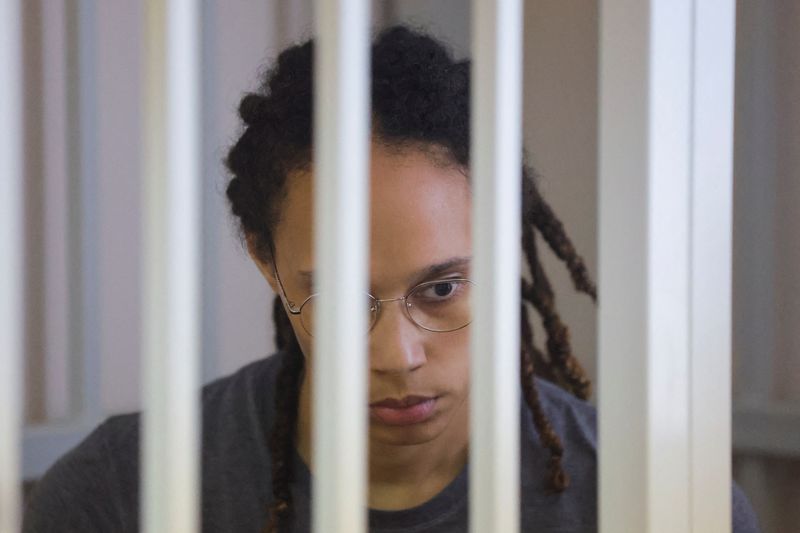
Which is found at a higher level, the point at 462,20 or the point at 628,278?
the point at 462,20

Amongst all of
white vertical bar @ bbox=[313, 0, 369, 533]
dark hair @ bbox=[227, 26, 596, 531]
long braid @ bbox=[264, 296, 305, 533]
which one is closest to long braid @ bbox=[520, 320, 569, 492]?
dark hair @ bbox=[227, 26, 596, 531]

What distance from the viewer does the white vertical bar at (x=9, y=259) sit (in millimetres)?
358

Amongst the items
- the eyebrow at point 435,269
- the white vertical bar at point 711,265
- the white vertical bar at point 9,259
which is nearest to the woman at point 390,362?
the eyebrow at point 435,269

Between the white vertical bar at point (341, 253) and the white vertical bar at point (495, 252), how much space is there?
0.17 ft

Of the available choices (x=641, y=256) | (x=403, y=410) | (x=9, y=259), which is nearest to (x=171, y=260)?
(x=9, y=259)

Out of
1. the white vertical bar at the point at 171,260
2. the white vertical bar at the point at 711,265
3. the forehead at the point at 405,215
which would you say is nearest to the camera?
the white vertical bar at the point at 171,260

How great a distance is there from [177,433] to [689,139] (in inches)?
11.2

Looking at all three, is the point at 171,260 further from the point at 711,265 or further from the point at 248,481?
the point at 248,481

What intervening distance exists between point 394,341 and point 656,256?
345mm

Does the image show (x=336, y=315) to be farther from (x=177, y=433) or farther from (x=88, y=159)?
(x=88, y=159)

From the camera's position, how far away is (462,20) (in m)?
1.47

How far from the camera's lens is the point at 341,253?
372 millimetres

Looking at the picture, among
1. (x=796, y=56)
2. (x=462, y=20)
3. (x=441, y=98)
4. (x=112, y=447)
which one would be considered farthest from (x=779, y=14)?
(x=112, y=447)

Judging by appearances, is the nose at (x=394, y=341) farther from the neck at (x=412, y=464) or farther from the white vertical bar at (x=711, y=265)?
the white vertical bar at (x=711, y=265)
